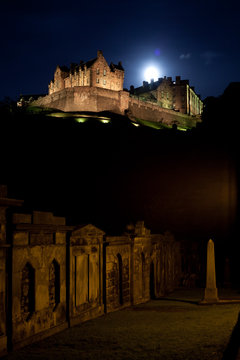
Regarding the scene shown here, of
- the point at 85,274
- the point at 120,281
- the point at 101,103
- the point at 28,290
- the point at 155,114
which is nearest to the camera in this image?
the point at 28,290

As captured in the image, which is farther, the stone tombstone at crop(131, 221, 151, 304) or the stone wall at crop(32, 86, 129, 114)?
the stone wall at crop(32, 86, 129, 114)

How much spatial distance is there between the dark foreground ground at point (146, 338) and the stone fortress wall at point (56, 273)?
0.43 meters

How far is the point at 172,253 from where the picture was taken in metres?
20.9

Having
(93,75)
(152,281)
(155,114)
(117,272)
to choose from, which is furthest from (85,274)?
(155,114)

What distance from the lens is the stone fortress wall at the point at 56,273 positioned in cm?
824

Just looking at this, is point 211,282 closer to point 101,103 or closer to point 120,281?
point 120,281

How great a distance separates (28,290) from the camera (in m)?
9.06

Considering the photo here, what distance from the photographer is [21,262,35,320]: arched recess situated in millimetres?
8885

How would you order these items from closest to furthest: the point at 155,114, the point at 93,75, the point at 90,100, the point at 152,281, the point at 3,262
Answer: the point at 3,262
the point at 152,281
the point at 90,100
the point at 93,75
the point at 155,114

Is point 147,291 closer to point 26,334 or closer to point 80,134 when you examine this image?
point 26,334

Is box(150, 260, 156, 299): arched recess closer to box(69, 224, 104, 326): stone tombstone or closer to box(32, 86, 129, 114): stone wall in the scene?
box(69, 224, 104, 326): stone tombstone

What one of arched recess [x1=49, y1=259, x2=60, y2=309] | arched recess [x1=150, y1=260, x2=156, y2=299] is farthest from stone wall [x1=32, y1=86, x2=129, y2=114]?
arched recess [x1=49, y1=259, x2=60, y2=309]

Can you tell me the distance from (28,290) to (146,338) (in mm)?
2997

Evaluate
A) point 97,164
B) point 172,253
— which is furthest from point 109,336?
point 97,164
